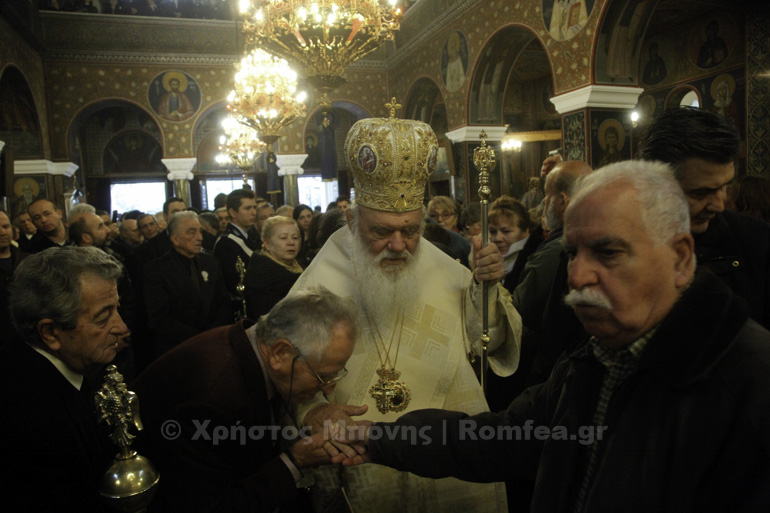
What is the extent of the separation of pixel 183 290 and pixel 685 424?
3652mm

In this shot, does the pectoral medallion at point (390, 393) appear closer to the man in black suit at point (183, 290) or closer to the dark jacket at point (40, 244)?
the man in black suit at point (183, 290)

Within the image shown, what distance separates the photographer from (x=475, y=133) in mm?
10578

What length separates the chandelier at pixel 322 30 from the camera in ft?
20.3

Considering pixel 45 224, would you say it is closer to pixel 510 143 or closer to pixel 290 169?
pixel 290 169

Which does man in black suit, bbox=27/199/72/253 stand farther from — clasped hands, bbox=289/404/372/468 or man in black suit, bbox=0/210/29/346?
clasped hands, bbox=289/404/372/468

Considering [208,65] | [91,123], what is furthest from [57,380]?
[91,123]

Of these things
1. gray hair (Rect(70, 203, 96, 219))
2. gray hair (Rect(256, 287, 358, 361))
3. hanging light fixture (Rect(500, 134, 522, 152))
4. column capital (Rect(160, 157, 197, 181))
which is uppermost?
hanging light fixture (Rect(500, 134, 522, 152))

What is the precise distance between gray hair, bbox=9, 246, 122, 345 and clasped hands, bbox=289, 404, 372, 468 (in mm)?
839

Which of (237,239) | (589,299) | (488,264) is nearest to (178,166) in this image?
(237,239)

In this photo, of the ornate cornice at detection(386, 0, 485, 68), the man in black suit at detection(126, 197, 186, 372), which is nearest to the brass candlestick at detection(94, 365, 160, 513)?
the man in black suit at detection(126, 197, 186, 372)

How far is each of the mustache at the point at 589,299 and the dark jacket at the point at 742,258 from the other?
88cm

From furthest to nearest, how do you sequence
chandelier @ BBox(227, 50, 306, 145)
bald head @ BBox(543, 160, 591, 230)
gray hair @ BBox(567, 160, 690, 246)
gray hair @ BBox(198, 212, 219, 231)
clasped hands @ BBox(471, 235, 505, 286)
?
chandelier @ BBox(227, 50, 306, 145)
gray hair @ BBox(198, 212, 219, 231)
bald head @ BBox(543, 160, 591, 230)
clasped hands @ BBox(471, 235, 505, 286)
gray hair @ BBox(567, 160, 690, 246)

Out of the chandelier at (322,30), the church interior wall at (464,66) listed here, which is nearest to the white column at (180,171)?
the church interior wall at (464,66)

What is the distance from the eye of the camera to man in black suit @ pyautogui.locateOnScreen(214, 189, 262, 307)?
16.2 feet
